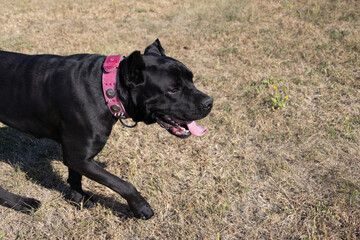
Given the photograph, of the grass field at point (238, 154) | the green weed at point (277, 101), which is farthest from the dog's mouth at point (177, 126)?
the green weed at point (277, 101)

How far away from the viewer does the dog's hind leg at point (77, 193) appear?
3355 millimetres

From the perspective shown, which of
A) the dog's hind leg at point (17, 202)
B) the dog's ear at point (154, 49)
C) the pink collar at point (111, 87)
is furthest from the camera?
the dog's ear at point (154, 49)

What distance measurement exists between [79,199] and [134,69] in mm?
1621

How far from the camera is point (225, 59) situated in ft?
21.6

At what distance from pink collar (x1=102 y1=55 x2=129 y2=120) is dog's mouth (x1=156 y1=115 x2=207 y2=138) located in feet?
1.51

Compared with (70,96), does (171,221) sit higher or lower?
lower

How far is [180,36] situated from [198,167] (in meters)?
4.82

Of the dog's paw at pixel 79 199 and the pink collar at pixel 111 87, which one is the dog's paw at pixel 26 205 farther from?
the pink collar at pixel 111 87

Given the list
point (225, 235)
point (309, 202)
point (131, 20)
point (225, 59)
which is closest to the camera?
point (225, 235)

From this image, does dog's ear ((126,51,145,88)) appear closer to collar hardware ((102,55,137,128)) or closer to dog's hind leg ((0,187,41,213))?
collar hardware ((102,55,137,128))

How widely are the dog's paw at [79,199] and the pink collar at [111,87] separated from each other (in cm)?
114

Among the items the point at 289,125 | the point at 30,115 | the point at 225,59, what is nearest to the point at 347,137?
the point at 289,125

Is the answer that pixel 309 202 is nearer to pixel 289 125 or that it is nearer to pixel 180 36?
pixel 289 125

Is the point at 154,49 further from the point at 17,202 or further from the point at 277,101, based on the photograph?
the point at 277,101
